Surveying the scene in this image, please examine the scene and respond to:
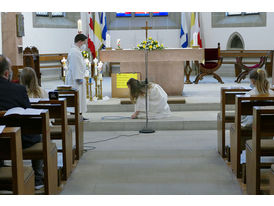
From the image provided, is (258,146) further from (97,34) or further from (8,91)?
(97,34)

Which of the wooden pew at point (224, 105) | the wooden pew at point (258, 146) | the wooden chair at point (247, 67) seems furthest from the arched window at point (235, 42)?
the wooden pew at point (258, 146)

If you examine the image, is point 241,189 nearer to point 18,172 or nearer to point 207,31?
point 18,172

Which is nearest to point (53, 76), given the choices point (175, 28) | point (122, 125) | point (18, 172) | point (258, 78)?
point (175, 28)

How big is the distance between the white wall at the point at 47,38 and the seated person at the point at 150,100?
7394 mm

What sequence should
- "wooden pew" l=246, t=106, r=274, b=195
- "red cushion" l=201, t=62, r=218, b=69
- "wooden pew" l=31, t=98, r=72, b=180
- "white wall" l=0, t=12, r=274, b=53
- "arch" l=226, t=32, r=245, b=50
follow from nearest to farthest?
"wooden pew" l=246, t=106, r=274, b=195 < "wooden pew" l=31, t=98, r=72, b=180 < "red cushion" l=201, t=62, r=218, b=69 < "white wall" l=0, t=12, r=274, b=53 < "arch" l=226, t=32, r=245, b=50

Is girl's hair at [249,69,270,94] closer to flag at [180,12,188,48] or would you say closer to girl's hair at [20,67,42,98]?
girl's hair at [20,67,42,98]

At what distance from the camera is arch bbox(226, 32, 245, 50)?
15609 mm

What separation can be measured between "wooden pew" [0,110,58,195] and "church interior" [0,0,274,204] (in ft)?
0.06

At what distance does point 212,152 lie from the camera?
620 cm

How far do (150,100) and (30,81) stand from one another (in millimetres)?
3354

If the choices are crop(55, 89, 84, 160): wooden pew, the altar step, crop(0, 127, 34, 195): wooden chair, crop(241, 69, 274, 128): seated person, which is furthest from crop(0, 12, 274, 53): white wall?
crop(0, 127, 34, 195): wooden chair

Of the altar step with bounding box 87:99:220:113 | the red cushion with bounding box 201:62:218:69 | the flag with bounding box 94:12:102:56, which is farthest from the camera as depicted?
the flag with bounding box 94:12:102:56

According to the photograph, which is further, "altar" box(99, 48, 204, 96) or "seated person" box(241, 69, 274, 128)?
"altar" box(99, 48, 204, 96)

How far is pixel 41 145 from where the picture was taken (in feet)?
14.0
